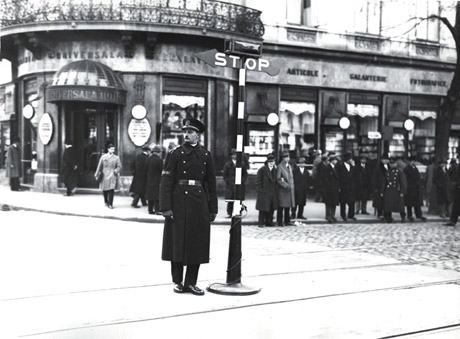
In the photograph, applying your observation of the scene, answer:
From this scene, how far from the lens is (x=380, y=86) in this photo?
2611 cm

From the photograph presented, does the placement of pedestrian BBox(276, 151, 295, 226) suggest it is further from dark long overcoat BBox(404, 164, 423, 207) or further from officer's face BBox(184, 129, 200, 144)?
officer's face BBox(184, 129, 200, 144)

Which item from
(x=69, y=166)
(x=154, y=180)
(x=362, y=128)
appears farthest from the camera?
(x=362, y=128)

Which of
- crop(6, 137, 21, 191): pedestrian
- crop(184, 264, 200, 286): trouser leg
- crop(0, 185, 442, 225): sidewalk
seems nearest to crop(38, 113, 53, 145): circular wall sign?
crop(6, 137, 21, 191): pedestrian

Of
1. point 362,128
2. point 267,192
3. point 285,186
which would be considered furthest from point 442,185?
point 362,128

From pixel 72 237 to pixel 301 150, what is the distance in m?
13.7

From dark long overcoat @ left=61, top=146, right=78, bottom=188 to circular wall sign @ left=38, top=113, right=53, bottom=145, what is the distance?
50.3 inches

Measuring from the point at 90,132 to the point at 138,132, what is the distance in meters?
1.78

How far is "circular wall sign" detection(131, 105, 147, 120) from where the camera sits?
20.7m

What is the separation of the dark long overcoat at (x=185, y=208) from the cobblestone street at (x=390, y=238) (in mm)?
4286

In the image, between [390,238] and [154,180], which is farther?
[154,180]

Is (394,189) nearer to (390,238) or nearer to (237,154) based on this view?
(390,238)

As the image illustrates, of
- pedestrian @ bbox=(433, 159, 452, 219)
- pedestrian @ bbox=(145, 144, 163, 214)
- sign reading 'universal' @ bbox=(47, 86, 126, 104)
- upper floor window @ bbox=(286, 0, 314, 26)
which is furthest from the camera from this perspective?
upper floor window @ bbox=(286, 0, 314, 26)

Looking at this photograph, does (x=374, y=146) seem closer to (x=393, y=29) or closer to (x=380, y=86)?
(x=380, y=86)

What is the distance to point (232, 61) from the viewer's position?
786 cm
